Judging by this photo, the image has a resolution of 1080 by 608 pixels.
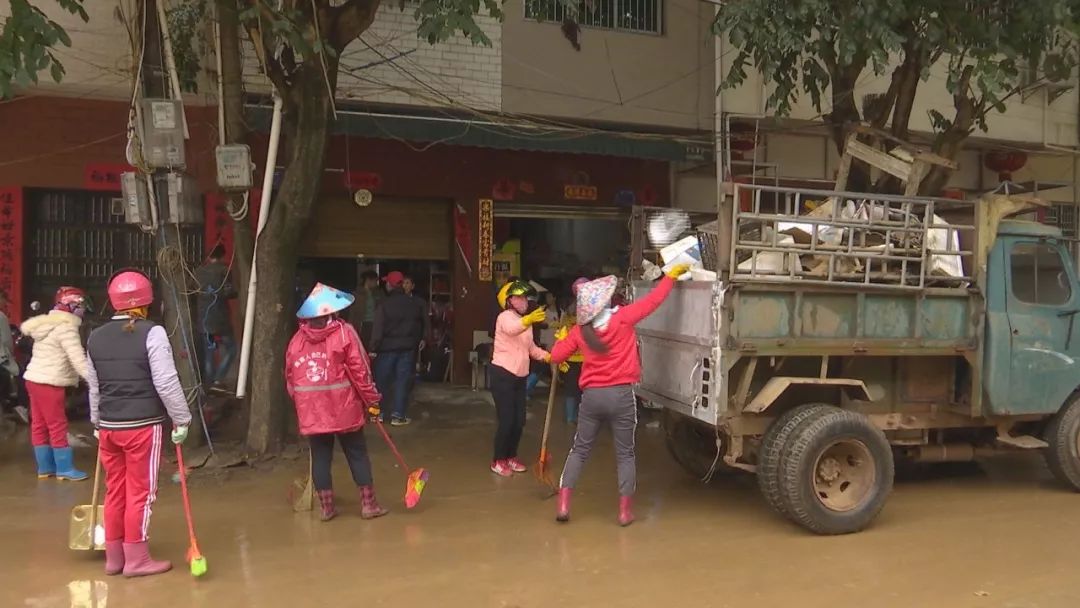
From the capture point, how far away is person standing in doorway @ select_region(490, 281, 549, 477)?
22.2 ft

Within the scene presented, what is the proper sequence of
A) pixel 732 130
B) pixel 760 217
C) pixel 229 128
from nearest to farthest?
pixel 760 217 < pixel 229 128 < pixel 732 130

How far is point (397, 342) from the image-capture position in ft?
28.9

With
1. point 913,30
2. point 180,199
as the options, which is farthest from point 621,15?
point 180,199

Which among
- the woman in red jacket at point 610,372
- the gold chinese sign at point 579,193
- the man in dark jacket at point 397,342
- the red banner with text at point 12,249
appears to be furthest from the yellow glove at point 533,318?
the red banner with text at point 12,249

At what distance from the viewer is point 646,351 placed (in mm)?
6402

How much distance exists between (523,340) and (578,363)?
80.0 inches

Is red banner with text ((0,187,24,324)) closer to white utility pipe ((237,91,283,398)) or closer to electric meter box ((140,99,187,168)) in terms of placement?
electric meter box ((140,99,187,168))

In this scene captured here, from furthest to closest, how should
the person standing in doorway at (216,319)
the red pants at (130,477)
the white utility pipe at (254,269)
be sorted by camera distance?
the person standing in doorway at (216,319) → the white utility pipe at (254,269) → the red pants at (130,477)

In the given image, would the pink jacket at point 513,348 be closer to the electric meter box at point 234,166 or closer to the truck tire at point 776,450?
the truck tire at point 776,450

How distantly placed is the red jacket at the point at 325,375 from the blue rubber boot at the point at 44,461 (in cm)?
272

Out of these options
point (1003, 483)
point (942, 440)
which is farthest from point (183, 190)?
point (1003, 483)

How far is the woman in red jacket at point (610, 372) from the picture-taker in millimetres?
5500

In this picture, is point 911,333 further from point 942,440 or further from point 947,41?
point 947,41

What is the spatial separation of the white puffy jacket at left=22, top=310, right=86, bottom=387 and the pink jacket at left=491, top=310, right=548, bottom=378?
327 centimetres
